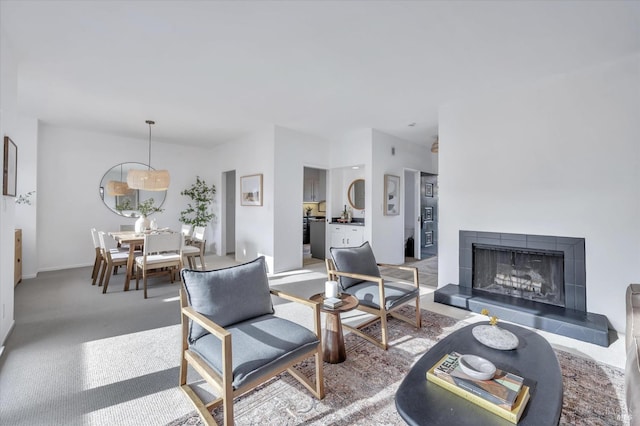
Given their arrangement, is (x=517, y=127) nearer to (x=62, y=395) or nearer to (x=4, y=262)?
Answer: (x=62, y=395)

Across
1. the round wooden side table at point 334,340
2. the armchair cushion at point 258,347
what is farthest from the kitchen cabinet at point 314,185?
the armchair cushion at point 258,347

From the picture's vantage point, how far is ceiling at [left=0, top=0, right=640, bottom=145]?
6.82ft

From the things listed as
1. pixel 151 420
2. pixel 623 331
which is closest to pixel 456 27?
pixel 623 331

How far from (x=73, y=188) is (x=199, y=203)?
2275mm

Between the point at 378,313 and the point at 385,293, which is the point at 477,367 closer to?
the point at 378,313

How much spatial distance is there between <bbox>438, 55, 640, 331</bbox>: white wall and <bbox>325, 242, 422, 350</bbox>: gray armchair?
143cm

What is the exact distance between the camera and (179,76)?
122 inches

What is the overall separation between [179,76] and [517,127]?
12.5 feet

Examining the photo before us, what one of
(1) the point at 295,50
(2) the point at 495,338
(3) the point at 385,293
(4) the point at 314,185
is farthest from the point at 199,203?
(2) the point at 495,338

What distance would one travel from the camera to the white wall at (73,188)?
5.06 m

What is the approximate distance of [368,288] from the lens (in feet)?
8.68

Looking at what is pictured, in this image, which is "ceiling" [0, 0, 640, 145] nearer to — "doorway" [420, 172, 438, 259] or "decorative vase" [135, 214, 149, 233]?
"decorative vase" [135, 214, 149, 233]

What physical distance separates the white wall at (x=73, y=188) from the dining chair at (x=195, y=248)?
1858 millimetres

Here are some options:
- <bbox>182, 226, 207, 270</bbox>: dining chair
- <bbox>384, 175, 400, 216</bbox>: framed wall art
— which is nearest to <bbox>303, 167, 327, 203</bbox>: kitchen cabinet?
<bbox>384, 175, 400, 216</bbox>: framed wall art
